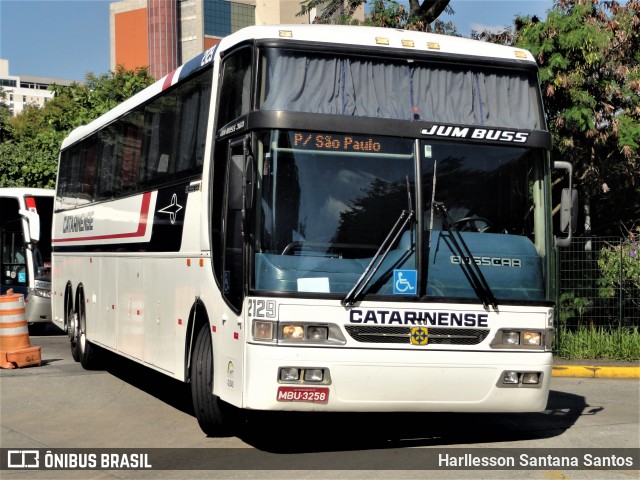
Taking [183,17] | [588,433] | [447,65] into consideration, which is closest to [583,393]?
[588,433]

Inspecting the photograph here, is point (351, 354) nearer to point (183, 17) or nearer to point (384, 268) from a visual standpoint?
point (384, 268)

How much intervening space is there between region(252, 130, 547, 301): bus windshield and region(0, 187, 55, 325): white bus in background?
1622 cm

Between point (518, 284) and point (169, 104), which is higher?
point (169, 104)

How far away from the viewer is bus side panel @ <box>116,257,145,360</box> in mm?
12664

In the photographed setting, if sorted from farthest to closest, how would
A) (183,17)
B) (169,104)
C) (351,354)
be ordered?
(183,17) → (169,104) → (351,354)

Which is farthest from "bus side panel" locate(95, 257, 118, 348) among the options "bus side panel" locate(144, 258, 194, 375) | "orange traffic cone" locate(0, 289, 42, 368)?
"bus side panel" locate(144, 258, 194, 375)

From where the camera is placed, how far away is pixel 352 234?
27.9 feet

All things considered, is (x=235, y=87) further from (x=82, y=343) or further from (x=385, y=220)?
(x=82, y=343)

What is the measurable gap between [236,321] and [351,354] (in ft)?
3.43

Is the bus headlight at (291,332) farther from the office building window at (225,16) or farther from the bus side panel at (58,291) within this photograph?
the office building window at (225,16)

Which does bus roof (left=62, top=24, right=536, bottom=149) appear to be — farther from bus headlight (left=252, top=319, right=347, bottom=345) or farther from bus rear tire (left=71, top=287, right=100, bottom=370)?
bus rear tire (left=71, top=287, right=100, bottom=370)

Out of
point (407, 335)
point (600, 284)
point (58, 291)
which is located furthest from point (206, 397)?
point (600, 284)

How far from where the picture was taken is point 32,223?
2391 cm

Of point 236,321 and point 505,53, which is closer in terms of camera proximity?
point 236,321
